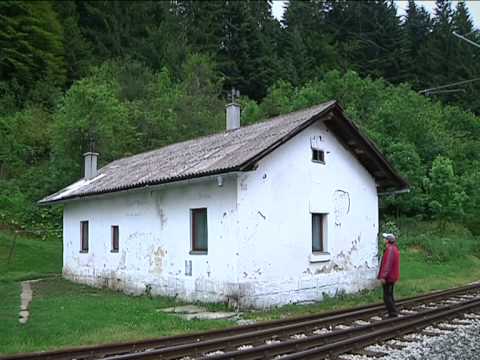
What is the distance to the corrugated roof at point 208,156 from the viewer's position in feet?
42.3

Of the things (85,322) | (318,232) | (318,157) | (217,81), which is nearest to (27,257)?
(85,322)

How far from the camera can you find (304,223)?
1422 cm

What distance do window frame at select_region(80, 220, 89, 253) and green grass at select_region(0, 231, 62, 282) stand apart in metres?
2.99

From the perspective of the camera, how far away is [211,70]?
5031cm

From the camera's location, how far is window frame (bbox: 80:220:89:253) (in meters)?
20.4

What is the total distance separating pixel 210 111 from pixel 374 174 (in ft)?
87.7

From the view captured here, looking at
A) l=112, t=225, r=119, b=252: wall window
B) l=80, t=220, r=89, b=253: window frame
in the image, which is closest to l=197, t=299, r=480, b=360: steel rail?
l=112, t=225, r=119, b=252: wall window

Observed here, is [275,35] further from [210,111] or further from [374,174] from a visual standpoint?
[374,174]

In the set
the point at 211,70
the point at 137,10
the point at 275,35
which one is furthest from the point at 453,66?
the point at 137,10

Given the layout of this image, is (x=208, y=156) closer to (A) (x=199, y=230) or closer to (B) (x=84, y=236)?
(A) (x=199, y=230)

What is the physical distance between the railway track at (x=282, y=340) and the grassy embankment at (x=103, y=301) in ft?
3.54

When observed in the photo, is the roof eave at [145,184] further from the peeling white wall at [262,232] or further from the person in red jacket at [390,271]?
the person in red jacket at [390,271]

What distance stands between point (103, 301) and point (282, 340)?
7.01m

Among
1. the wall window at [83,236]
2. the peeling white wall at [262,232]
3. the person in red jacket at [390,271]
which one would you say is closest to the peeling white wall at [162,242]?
the peeling white wall at [262,232]
